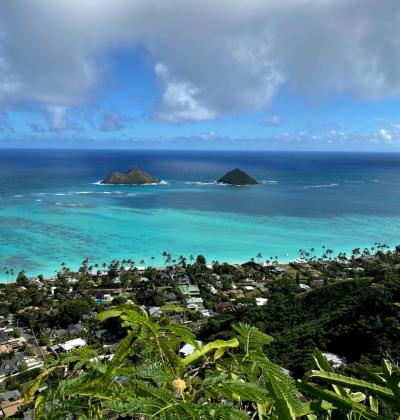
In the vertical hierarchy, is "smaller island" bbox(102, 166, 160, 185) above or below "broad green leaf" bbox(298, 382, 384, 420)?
below

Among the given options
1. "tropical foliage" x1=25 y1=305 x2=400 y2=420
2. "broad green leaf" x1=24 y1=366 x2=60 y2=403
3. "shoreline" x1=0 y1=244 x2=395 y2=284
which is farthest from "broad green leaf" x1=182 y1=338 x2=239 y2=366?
"shoreline" x1=0 y1=244 x2=395 y2=284

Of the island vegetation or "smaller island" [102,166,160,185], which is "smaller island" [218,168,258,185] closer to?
"smaller island" [102,166,160,185]

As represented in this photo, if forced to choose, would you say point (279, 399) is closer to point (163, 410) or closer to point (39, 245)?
point (163, 410)

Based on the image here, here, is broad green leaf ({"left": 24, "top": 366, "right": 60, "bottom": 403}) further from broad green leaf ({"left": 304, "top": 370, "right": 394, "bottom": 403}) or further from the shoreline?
the shoreline

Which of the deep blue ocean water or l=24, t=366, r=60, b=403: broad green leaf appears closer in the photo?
l=24, t=366, r=60, b=403: broad green leaf

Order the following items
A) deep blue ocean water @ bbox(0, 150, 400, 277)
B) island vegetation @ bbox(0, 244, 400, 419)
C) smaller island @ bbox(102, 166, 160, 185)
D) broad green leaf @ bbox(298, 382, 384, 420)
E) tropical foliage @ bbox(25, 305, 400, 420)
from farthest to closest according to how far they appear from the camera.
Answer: smaller island @ bbox(102, 166, 160, 185) < deep blue ocean water @ bbox(0, 150, 400, 277) < broad green leaf @ bbox(298, 382, 384, 420) < island vegetation @ bbox(0, 244, 400, 419) < tropical foliage @ bbox(25, 305, 400, 420)

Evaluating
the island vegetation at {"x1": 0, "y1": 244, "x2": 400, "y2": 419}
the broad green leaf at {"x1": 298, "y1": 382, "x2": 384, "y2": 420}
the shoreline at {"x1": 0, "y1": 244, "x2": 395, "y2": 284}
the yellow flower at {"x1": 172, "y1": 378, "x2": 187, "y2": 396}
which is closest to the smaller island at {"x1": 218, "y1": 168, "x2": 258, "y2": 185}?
the shoreline at {"x1": 0, "y1": 244, "x2": 395, "y2": 284}

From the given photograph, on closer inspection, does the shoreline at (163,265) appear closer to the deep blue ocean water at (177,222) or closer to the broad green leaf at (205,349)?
the deep blue ocean water at (177,222)

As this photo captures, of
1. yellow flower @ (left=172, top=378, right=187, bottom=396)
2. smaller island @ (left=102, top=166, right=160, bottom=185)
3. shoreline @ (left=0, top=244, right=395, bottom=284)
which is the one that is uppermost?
yellow flower @ (left=172, top=378, right=187, bottom=396)

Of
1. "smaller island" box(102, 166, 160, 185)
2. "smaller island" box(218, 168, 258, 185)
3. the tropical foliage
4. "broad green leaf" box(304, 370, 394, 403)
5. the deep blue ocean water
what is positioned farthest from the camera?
"smaller island" box(218, 168, 258, 185)

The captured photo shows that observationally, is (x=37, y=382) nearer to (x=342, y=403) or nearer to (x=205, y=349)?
(x=205, y=349)

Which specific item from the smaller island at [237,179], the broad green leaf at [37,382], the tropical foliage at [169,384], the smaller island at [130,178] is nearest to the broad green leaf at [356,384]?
the tropical foliage at [169,384]
